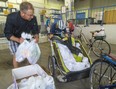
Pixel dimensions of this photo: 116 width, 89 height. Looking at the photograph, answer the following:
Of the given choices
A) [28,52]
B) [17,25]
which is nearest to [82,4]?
[17,25]

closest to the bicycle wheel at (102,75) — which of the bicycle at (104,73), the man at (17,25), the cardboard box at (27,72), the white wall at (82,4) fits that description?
the bicycle at (104,73)

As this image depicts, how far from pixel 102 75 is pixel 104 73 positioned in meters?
A: 0.05

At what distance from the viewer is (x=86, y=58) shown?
2.26 meters

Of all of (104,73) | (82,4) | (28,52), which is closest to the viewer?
(28,52)

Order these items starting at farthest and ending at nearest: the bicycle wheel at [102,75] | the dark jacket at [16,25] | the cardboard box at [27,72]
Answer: the dark jacket at [16,25], the bicycle wheel at [102,75], the cardboard box at [27,72]

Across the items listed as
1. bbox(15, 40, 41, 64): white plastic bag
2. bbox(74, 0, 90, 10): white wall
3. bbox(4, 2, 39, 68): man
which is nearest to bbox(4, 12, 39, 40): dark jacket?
bbox(4, 2, 39, 68): man

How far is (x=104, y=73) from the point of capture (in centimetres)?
178

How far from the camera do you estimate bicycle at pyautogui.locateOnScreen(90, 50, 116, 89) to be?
5.24 ft

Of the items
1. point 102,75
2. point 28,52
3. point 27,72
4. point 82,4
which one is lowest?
point 102,75

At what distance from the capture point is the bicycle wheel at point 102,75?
167 cm

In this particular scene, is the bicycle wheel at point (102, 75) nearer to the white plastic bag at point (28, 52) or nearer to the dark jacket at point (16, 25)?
the white plastic bag at point (28, 52)

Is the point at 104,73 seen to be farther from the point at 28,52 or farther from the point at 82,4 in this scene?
the point at 82,4

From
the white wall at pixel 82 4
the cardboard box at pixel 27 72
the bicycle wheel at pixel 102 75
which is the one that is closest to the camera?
the cardboard box at pixel 27 72

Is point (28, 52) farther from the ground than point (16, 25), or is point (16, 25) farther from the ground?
point (16, 25)
